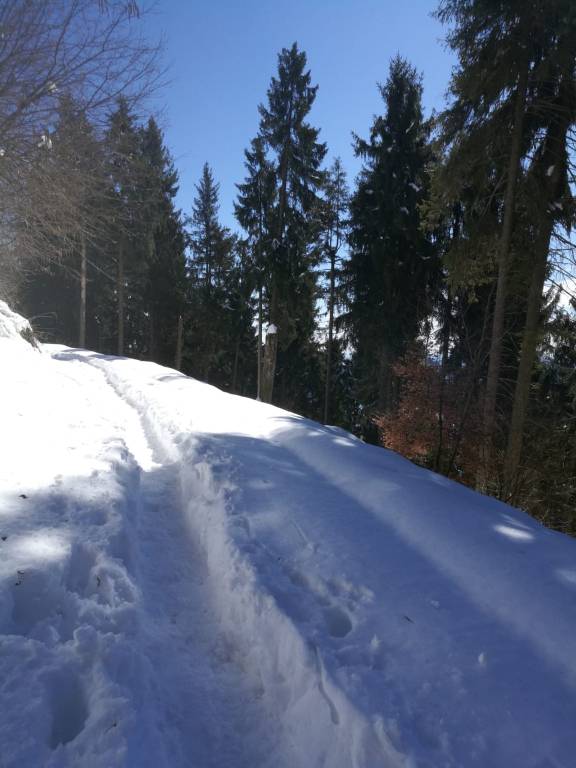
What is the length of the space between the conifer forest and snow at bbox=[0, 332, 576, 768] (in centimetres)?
404

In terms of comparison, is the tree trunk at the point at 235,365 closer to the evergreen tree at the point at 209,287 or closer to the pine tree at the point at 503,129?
the evergreen tree at the point at 209,287

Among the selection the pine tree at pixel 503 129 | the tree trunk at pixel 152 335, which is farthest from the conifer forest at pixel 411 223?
the tree trunk at pixel 152 335

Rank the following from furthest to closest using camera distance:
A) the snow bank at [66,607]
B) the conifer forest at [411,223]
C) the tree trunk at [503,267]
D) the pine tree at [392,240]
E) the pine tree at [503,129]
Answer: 1. the pine tree at [392,240]
2. the tree trunk at [503,267]
3. the pine tree at [503,129]
4. the conifer forest at [411,223]
5. the snow bank at [66,607]

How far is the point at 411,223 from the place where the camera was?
15.2m

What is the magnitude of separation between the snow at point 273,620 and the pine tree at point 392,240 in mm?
11436

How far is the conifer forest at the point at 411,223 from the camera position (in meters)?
5.72

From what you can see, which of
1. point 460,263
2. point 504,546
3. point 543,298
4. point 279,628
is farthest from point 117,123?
point 543,298

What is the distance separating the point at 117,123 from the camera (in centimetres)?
576

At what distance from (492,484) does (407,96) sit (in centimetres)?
1522

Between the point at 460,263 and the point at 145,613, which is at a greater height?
the point at 460,263

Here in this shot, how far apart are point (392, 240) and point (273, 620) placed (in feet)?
50.4

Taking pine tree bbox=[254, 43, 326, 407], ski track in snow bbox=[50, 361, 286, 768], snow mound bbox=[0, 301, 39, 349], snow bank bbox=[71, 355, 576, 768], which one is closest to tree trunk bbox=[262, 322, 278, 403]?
pine tree bbox=[254, 43, 326, 407]

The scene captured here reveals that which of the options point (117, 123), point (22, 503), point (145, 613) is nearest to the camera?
point (145, 613)

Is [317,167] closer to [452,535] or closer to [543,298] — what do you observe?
[543,298]
